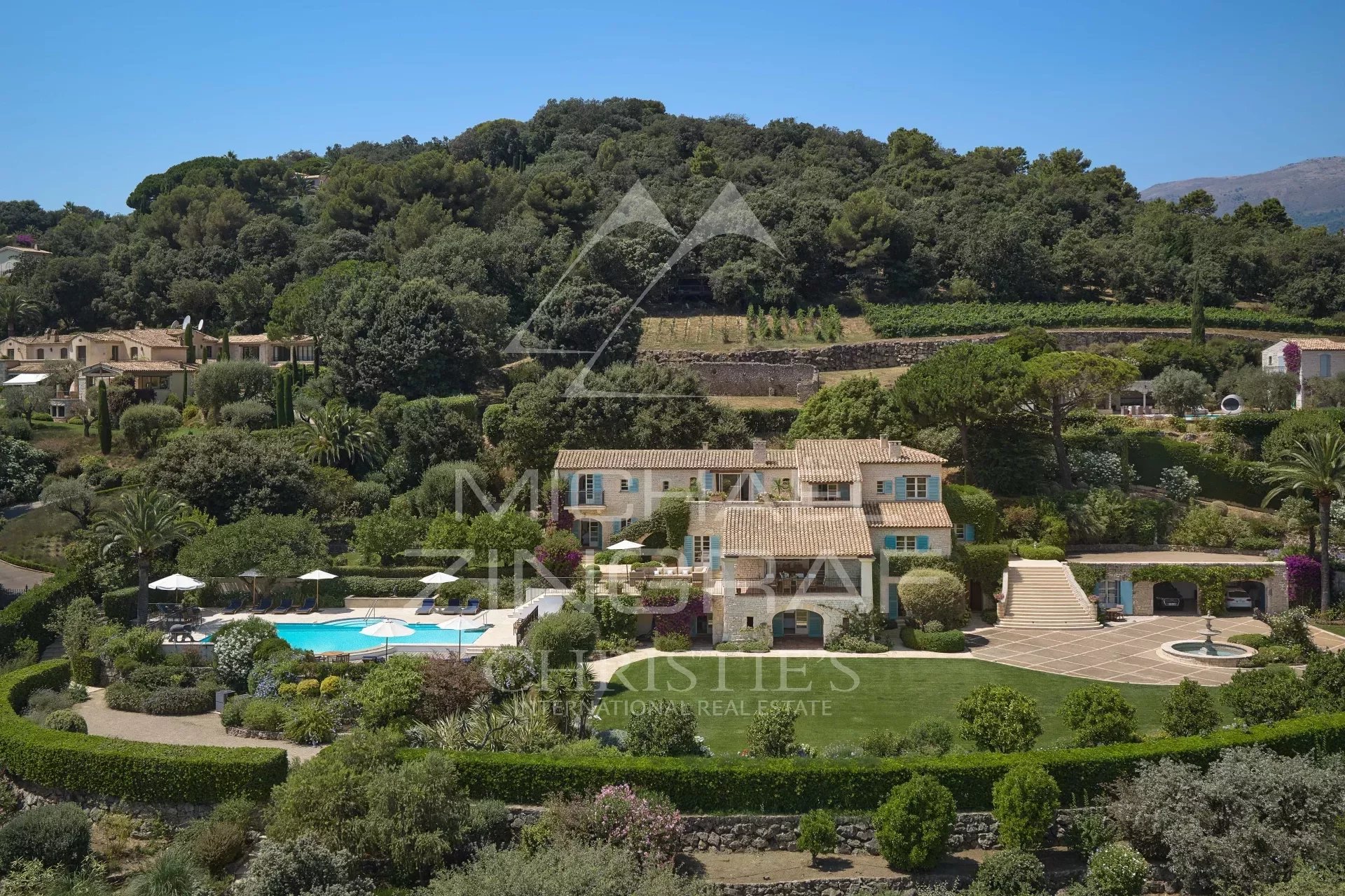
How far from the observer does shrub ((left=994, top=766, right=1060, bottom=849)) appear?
21.8 meters

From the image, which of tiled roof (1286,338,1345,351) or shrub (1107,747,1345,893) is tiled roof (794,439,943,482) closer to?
shrub (1107,747,1345,893)

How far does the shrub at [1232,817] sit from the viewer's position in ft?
68.1

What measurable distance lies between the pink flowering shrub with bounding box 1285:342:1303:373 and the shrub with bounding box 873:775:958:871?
4170cm

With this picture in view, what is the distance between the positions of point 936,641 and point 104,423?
33687mm

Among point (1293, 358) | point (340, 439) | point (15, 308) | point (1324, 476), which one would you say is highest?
point (15, 308)

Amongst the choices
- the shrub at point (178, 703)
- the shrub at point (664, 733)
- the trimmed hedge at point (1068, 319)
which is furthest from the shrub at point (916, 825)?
the trimmed hedge at point (1068, 319)

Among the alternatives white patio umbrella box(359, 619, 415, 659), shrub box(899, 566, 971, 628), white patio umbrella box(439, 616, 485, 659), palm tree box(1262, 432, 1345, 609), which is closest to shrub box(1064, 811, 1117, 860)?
shrub box(899, 566, 971, 628)

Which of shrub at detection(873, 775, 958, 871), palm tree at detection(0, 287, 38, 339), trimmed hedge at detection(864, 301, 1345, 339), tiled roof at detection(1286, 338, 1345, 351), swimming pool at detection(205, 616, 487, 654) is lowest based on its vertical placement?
shrub at detection(873, 775, 958, 871)

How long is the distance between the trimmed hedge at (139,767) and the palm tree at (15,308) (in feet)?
184

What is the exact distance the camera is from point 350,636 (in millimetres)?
33250

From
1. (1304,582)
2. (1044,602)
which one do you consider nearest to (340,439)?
(1044,602)

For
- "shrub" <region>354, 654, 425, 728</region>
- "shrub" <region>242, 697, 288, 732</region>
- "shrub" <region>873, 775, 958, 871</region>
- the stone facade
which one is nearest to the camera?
"shrub" <region>873, 775, 958, 871</region>

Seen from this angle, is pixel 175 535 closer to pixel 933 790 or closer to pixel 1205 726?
pixel 933 790

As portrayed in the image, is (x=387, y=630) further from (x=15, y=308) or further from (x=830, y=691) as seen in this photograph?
(x=15, y=308)
